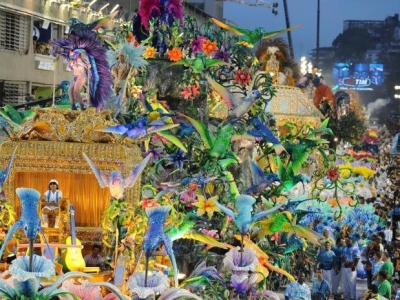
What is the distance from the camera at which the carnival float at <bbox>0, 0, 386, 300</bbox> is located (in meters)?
13.6

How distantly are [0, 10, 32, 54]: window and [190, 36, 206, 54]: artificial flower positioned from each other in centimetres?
1737

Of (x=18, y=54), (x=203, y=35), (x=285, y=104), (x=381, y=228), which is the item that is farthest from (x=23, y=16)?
(x=203, y=35)

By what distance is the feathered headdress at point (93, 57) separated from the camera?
1661cm

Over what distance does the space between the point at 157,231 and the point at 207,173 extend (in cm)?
510

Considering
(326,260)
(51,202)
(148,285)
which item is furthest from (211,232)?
(148,285)

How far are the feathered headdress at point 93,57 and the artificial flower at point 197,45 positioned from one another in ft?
9.55

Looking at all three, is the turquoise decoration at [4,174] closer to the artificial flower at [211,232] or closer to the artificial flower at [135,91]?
the artificial flower at [211,232]

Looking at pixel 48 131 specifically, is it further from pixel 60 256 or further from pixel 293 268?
pixel 293 268

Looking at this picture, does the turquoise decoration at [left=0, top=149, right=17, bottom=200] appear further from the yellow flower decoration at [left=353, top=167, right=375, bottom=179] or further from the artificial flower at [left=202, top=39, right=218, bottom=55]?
the yellow flower decoration at [left=353, top=167, right=375, bottom=179]

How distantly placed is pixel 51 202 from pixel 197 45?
15.3 ft

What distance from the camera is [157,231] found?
1274cm

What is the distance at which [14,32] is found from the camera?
3747cm

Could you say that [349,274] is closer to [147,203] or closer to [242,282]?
[147,203]

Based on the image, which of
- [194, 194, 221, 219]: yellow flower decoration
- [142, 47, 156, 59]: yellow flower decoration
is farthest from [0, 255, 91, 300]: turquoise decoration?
[142, 47, 156, 59]: yellow flower decoration
